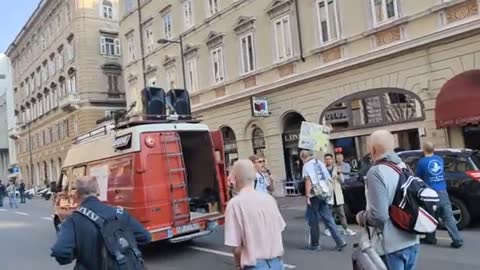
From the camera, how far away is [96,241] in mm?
3715

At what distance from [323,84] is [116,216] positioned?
15.9 metres

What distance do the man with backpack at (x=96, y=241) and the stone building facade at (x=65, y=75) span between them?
139 feet

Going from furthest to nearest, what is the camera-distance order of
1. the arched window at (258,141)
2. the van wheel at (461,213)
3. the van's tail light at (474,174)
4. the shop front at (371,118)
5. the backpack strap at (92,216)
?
the arched window at (258,141)
the shop front at (371,118)
the van wheel at (461,213)
the van's tail light at (474,174)
the backpack strap at (92,216)

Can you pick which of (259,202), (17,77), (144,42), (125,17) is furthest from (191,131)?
(17,77)

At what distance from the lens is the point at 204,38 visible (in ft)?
84.4

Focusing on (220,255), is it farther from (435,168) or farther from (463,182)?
(463,182)

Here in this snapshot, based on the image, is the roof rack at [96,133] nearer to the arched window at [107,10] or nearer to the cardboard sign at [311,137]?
the cardboard sign at [311,137]

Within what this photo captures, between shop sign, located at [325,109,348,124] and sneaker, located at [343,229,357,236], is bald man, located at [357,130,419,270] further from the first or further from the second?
shop sign, located at [325,109,348,124]

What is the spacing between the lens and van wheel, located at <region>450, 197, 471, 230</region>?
973 cm

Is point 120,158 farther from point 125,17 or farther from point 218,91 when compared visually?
point 125,17

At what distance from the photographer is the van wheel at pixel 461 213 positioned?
9.73 meters

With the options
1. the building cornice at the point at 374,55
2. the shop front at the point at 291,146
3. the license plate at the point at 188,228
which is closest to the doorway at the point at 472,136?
the building cornice at the point at 374,55

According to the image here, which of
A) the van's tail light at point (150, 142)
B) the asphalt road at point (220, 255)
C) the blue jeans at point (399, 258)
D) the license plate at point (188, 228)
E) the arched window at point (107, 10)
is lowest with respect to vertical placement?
the asphalt road at point (220, 255)

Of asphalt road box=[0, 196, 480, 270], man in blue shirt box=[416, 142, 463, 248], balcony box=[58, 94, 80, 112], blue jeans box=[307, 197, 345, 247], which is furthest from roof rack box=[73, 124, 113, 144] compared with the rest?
balcony box=[58, 94, 80, 112]
